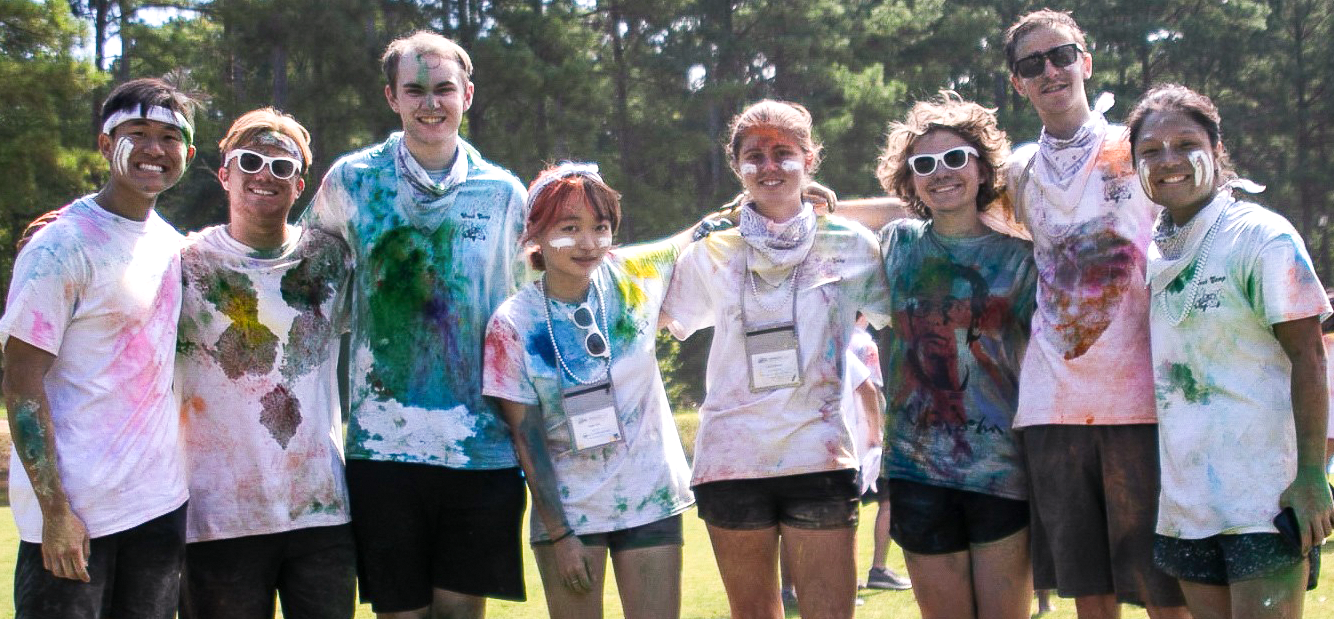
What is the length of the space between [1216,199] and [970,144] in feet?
2.81

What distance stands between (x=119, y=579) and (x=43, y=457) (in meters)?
0.46

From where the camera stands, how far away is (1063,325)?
166 inches

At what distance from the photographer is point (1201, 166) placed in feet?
12.9

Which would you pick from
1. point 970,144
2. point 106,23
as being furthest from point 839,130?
point 970,144

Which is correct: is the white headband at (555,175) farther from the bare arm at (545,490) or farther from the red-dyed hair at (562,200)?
the bare arm at (545,490)

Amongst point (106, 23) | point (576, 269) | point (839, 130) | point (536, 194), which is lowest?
point (576, 269)

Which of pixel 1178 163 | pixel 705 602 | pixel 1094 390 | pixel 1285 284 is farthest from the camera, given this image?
pixel 705 602

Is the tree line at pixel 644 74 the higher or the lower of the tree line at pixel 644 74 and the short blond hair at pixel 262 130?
the higher

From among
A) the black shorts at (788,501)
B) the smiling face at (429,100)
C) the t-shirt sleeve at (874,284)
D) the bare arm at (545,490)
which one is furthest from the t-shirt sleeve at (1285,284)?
the smiling face at (429,100)

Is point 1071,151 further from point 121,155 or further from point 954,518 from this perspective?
point 121,155

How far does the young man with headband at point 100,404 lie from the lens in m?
3.87

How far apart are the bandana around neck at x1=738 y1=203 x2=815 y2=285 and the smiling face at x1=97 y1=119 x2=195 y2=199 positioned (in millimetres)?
1964

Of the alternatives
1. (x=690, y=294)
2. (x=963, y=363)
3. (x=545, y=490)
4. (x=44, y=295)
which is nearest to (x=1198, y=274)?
(x=963, y=363)

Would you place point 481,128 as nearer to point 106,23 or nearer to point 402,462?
point 106,23
